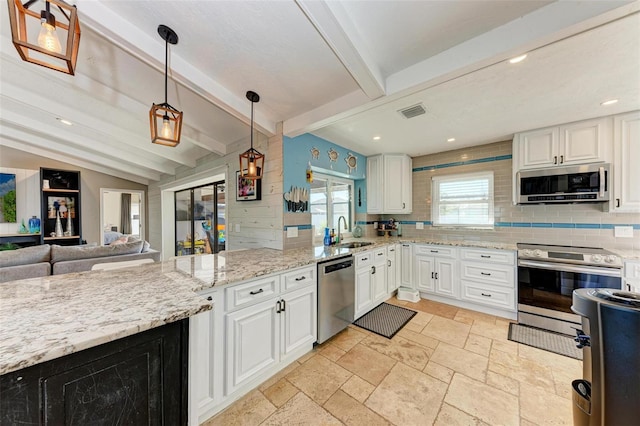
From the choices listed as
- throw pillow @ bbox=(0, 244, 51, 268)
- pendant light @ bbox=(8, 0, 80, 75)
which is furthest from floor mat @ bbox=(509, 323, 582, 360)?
throw pillow @ bbox=(0, 244, 51, 268)

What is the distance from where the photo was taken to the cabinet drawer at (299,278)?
1834 mm

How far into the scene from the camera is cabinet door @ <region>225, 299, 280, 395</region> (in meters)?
1.49

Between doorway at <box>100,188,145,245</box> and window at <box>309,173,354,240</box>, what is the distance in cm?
577

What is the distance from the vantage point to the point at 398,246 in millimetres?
3486

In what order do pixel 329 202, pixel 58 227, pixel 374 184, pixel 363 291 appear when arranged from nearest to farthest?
pixel 363 291 < pixel 329 202 < pixel 374 184 < pixel 58 227

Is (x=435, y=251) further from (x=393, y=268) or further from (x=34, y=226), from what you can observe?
(x=34, y=226)

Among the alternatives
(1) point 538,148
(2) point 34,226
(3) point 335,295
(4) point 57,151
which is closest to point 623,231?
(1) point 538,148

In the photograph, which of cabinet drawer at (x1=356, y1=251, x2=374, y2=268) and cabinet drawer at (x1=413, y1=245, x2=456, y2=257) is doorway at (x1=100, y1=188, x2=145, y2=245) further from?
cabinet drawer at (x1=413, y1=245, x2=456, y2=257)

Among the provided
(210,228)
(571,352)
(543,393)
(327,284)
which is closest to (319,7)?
(327,284)

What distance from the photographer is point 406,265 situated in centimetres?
346

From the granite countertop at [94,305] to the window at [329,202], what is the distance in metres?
1.79

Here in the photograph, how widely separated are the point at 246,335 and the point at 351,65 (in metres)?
2.03

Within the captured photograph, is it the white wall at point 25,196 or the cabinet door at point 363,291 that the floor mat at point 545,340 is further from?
the white wall at point 25,196

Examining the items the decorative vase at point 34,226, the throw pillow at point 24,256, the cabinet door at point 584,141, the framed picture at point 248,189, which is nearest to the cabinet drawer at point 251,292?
the framed picture at point 248,189
